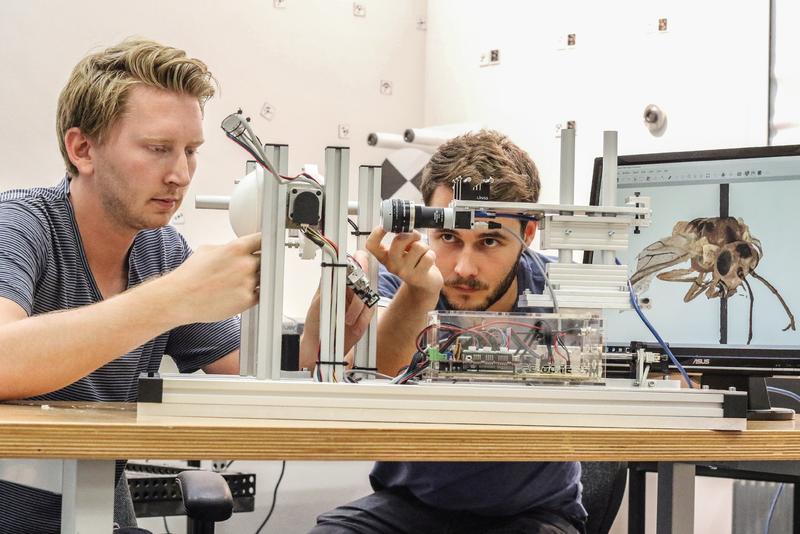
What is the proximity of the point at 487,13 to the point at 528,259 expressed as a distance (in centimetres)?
212

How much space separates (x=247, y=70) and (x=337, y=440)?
266cm

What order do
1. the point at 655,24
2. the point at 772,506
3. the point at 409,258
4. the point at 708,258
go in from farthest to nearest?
the point at 655,24 → the point at 772,506 → the point at 708,258 → the point at 409,258

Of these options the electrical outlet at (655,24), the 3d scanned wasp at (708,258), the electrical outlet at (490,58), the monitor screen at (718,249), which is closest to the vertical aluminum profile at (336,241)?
the monitor screen at (718,249)

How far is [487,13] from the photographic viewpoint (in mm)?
3662

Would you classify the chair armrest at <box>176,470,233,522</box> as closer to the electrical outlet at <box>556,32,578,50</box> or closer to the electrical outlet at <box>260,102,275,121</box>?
the electrical outlet at <box>260,102,275,121</box>

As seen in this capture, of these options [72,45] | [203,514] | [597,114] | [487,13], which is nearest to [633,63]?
[597,114]

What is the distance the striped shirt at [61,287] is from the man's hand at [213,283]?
297 mm

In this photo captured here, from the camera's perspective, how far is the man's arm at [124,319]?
1120 millimetres

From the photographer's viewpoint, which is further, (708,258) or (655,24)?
(655,24)

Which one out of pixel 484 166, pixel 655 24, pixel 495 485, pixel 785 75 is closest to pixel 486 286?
pixel 484 166

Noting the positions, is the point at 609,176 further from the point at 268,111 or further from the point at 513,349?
the point at 268,111

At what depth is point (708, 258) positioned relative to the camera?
167 cm

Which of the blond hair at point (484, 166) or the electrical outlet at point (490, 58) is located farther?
the electrical outlet at point (490, 58)

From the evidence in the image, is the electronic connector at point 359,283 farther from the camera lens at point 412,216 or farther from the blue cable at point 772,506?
the blue cable at point 772,506
